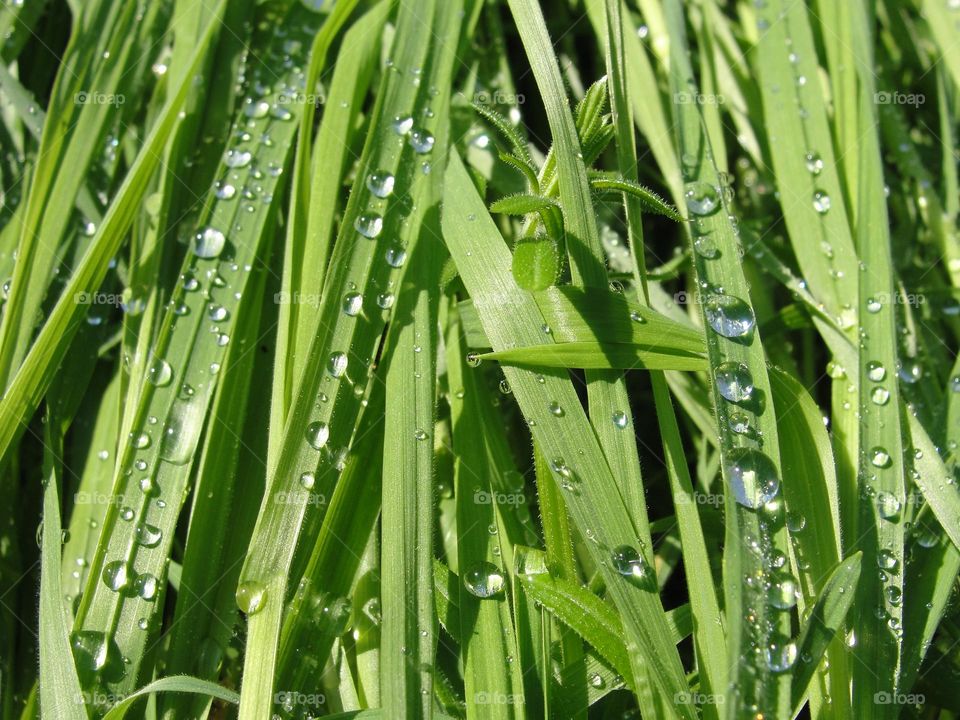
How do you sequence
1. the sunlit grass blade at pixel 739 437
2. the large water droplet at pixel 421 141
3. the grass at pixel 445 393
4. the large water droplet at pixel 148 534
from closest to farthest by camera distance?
the sunlit grass blade at pixel 739 437, the grass at pixel 445 393, the large water droplet at pixel 148 534, the large water droplet at pixel 421 141

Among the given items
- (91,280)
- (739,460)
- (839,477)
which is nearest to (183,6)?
(91,280)

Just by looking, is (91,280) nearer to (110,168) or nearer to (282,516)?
(110,168)

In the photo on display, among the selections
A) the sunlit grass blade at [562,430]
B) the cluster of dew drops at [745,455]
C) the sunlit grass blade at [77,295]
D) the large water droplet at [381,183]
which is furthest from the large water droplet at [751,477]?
the sunlit grass blade at [77,295]

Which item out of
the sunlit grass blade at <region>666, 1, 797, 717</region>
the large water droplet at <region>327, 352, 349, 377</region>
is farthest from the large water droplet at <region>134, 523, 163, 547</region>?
the sunlit grass blade at <region>666, 1, 797, 717</region>

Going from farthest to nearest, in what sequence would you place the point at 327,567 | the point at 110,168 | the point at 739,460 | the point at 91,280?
the point at 110,168 → the point at 91,280 → the point at 327,567 → the point at 739,460

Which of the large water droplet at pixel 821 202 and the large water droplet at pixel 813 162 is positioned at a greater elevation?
the large water droplet at pixel 813 162

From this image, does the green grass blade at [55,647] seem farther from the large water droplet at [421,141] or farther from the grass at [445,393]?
the large water droplet at [421,141]

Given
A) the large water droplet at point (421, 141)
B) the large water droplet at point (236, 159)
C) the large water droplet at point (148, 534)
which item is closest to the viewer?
the large water droplet at point (148, 534)
